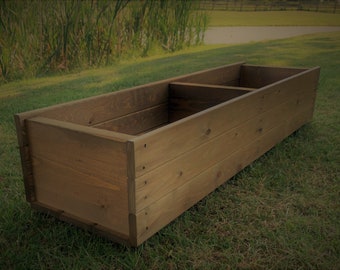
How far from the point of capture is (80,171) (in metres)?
1.55

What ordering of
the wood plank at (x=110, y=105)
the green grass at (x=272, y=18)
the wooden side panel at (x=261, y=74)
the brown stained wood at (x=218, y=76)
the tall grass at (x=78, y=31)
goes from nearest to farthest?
1. the wood plank at (x=110, y=105)
2. the brown stained wood at (x=218, y=76)
3. the wooden side panel at (x=261, y=74)
4. the tall grass at (x=78, y=31)
5. the green grass at (x=272, y=18)

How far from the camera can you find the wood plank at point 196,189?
150 cm

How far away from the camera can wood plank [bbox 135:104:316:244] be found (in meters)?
1.50

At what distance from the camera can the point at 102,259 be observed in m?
1.48

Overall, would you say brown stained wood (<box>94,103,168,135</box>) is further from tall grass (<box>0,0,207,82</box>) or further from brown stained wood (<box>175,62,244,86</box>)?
tall grass (<box>0,0,207,82</box>)

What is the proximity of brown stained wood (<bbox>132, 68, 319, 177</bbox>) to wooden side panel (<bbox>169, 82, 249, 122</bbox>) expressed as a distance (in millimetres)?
213

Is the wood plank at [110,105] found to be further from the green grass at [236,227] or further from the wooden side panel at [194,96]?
the green grass at [236,227]

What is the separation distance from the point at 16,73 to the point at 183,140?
318 centimetres

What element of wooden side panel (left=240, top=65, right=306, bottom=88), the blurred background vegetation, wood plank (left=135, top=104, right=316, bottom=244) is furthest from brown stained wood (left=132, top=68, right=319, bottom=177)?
the blurred background vegetation

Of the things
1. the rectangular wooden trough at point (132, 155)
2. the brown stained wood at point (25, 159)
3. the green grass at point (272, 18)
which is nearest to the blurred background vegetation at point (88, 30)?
the green grass at point (272, 18)

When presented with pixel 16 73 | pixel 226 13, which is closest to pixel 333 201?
pixel 16 73

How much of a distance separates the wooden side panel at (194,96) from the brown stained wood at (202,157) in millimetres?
259

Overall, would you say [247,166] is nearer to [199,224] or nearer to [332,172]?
[332,172]

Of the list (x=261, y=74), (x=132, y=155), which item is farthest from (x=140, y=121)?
(x=261, y=74)
